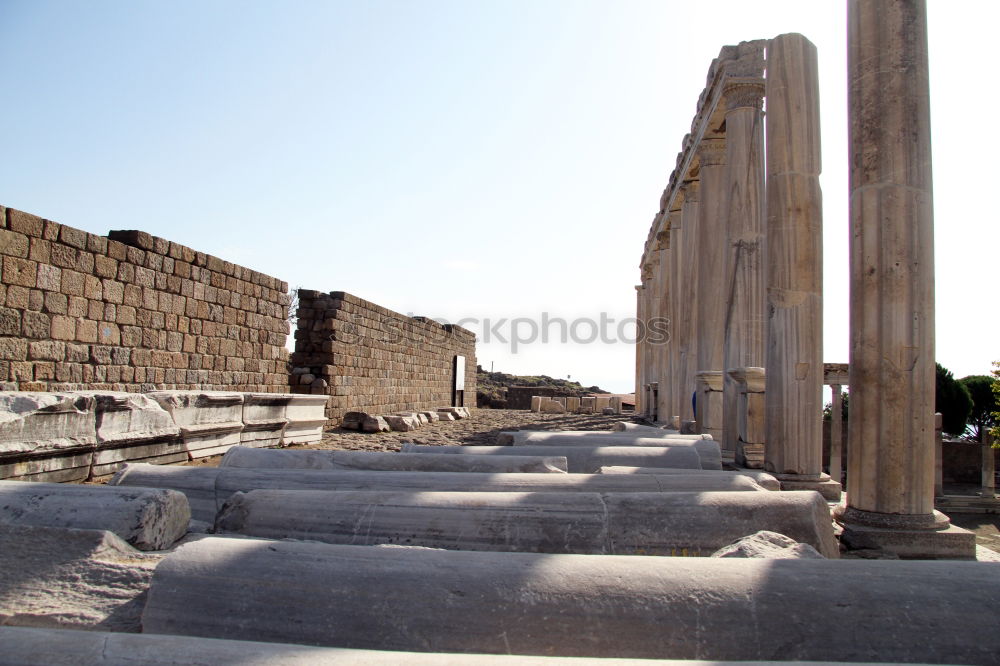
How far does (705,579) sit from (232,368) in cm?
981

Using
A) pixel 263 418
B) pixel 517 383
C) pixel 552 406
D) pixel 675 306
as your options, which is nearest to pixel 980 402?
pixel 552 406

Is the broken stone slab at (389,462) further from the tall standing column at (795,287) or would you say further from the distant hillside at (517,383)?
the distant hillside at (517,383)

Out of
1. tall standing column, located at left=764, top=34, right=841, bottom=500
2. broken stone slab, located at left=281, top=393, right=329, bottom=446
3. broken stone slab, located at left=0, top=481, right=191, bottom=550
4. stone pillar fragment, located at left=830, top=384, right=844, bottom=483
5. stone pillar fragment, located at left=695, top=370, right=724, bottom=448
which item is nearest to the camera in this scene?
broken stone slab, located at left=0, top=481, right=191, bottom=550

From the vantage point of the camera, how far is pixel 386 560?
7.74 ft

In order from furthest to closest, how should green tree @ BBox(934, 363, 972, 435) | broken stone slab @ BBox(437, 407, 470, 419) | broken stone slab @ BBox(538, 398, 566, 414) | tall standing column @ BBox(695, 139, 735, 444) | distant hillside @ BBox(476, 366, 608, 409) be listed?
distant hillside @ BBox(476, 366, 608, 409) < broken stone slab @ BBox(538, 398, 566, 414) < green tree @ BBox(934, 363, 972, 435) < broken stone slab @ BBox(437, 407, 470, 419) < tall standing column @ BBox(695, 139, 735, 444)

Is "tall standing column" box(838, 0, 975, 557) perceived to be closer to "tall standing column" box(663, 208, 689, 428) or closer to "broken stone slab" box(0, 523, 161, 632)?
"broken stone slab" box(0, 523, 161, 632)

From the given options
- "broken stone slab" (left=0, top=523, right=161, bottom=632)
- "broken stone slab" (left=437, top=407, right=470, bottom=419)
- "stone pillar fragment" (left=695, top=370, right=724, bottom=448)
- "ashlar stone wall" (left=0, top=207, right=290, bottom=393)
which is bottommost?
"broken stone slab" (left=437, top=407, right=470, bottom=419)

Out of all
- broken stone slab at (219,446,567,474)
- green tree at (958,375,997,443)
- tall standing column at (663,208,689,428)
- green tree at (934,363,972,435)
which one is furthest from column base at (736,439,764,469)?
green tree at (958,375,997,443)

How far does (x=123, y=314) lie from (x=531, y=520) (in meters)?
7.15

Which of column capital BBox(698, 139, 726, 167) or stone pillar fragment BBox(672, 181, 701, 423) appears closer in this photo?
column capital BBox(698, 139, 726, 167)

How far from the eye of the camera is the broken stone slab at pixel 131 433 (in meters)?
5.42

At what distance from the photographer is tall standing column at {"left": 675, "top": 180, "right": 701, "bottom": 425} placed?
1256cm

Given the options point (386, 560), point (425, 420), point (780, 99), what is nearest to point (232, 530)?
point (386, 560)

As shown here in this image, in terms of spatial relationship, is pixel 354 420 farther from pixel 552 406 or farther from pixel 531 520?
pixel 552 406
